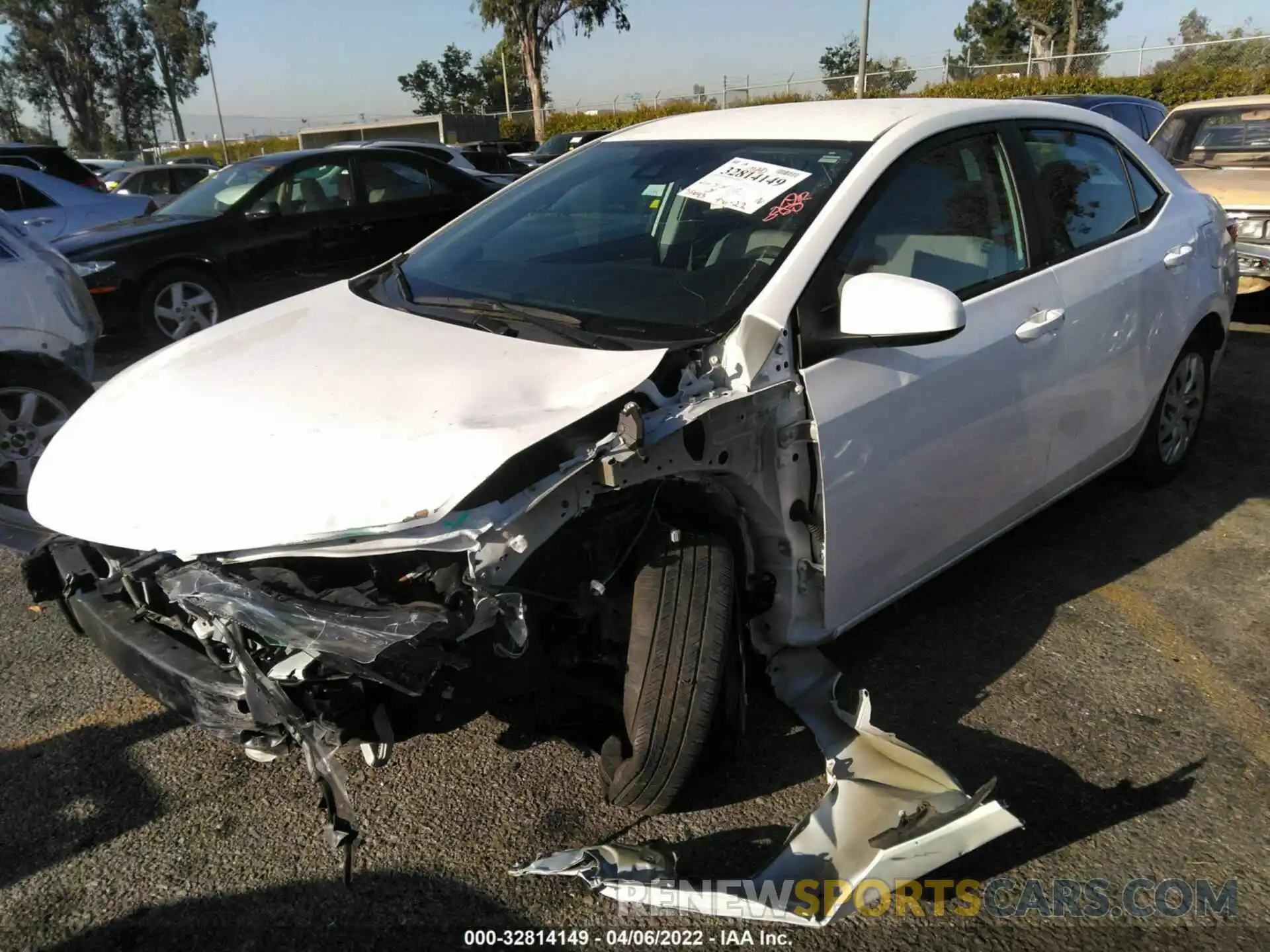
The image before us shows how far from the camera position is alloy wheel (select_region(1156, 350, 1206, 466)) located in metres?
4.11

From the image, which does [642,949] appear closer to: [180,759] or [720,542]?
[720,542]

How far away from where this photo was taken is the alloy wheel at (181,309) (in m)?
7.55

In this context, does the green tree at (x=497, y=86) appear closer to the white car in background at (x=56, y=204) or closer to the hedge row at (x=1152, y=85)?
the hedge row at (x=1152, y=85)

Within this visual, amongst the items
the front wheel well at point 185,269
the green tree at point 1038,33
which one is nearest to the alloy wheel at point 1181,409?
the front wheel well at point 185,269

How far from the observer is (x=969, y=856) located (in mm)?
2316

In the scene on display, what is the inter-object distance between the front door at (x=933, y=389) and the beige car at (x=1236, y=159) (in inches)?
198

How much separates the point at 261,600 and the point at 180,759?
1.05m

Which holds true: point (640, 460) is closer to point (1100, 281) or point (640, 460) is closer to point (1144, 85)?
point (1100, 281)

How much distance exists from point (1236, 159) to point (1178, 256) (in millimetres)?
5194

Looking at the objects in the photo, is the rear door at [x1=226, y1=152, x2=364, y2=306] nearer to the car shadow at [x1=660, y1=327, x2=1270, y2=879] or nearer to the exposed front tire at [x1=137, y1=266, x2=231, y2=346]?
the exposed front tire at [x1=137, y1=266, x2=231, y2=346]

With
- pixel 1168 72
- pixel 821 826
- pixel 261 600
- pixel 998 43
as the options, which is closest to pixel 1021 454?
pixel 821 826

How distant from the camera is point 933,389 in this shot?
8.89ft

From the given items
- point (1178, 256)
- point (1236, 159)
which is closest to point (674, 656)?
point (1178, 256)

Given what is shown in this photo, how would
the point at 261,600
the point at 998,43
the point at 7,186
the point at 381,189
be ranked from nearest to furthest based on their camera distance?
the point at 261,600, the point at 381,189, the point at 7,186, the point at 998,43
